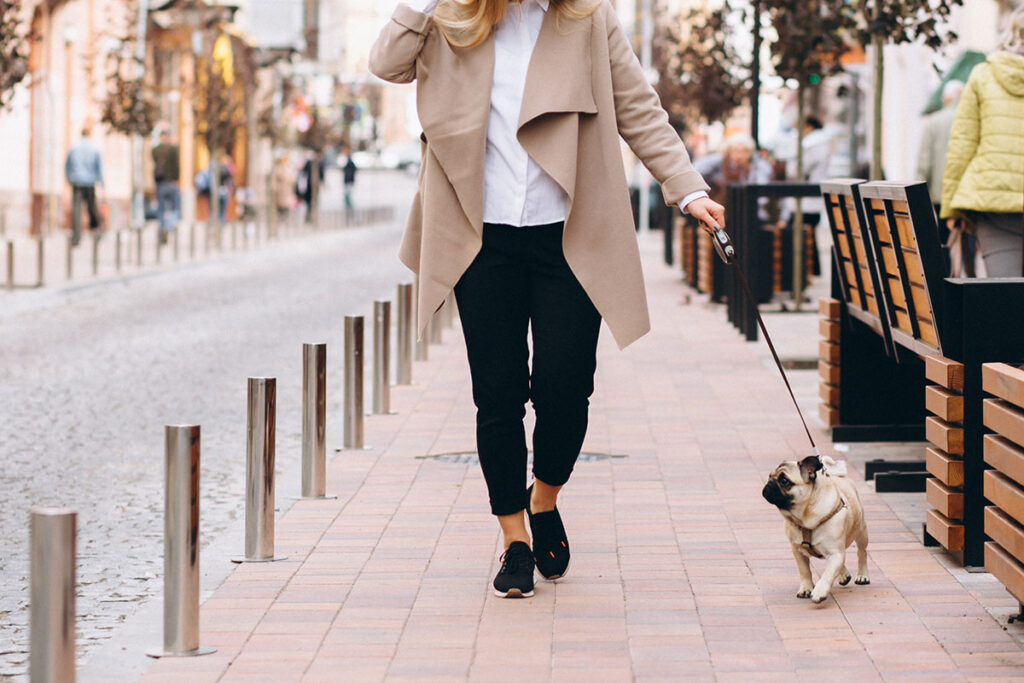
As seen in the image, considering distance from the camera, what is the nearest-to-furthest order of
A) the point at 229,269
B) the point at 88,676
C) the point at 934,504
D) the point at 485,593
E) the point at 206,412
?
the point at 88,676 → the point at 485,593 → the point at 934,504 → the point at 206,412 → the point at 229,269

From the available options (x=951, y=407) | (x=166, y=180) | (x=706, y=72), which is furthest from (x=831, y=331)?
(x=166, y=180)

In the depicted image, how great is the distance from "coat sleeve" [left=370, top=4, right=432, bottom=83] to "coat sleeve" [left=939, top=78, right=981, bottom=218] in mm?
3853

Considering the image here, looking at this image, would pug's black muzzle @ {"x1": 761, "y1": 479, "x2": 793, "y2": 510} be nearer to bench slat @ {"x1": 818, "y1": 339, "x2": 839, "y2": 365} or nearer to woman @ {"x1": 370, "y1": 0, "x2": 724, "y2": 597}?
woman @ {"x1": 370, "y1": 0, "x2": 724, "y2": 597}

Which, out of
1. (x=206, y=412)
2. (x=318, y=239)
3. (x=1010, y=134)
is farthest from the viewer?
(x=318, y=239)

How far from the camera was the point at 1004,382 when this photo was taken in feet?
15.4

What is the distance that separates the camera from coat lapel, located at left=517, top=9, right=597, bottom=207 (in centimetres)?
500

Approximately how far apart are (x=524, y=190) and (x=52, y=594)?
1.97m

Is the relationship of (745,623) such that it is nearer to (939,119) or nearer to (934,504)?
(934,504)

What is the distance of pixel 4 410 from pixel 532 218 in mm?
5885

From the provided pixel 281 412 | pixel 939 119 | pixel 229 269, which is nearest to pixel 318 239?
pixel 229 269

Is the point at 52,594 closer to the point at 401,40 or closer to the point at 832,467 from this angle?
the point at 401,40

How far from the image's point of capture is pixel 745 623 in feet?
15.7

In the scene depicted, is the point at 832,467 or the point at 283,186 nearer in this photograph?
the point at 832,467

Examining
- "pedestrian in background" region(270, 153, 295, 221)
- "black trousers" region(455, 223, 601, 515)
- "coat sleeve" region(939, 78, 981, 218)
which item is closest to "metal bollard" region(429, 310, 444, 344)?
"coat sleeve" region(939, 78, 981, 218)
